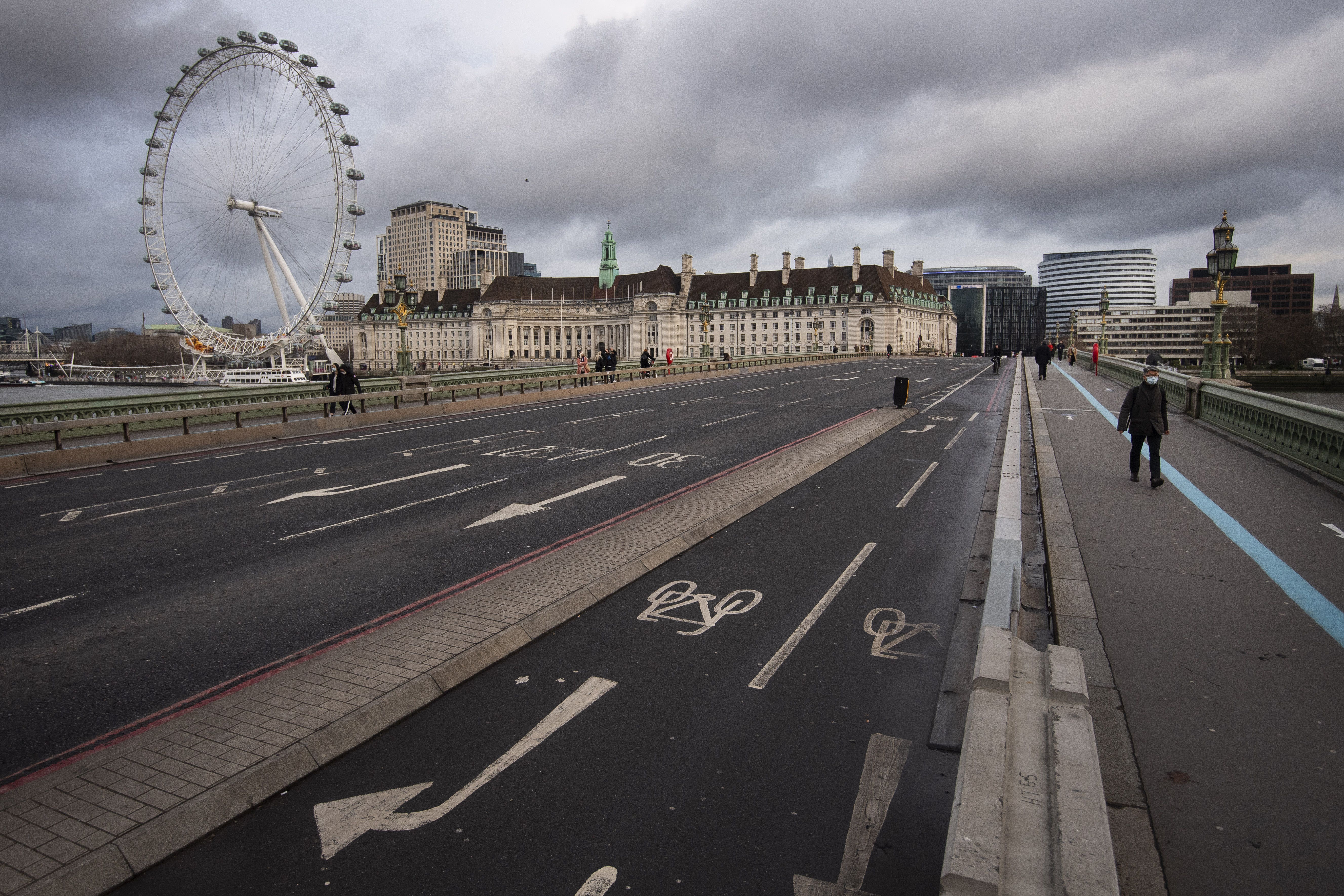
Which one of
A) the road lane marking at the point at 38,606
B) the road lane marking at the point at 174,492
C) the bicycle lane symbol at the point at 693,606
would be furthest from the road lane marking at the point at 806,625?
the road lane marking at the point at 174,492

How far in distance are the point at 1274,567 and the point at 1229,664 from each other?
3202mm

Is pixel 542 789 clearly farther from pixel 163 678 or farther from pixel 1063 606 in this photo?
pixel 1063 606

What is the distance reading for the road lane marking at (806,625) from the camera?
20.2 feet

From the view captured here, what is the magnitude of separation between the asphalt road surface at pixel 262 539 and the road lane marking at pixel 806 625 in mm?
3293

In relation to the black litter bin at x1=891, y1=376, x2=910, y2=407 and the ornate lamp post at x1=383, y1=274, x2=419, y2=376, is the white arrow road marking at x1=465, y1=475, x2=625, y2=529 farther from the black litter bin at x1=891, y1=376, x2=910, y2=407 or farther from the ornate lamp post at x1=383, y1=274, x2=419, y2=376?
the ornate lamp post at x1=383, y1=274, x2=419, y2=376

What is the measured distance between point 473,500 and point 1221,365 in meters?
23.9

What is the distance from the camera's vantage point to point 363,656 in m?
6.34

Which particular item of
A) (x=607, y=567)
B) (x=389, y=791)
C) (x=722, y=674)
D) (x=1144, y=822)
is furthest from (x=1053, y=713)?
(x=607, y=567)

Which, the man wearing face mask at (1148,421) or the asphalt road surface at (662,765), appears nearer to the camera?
the asphalt road surface at (662,765)

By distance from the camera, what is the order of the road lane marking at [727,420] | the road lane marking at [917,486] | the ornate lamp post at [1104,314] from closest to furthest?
the road lane marking at [917,486], the road lane marking at [727,420], the ornate lamp post at [1104,314]

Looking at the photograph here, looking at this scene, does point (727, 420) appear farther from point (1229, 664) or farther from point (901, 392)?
point (1229, 664)

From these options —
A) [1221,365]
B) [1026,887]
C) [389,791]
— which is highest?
[1221,365]

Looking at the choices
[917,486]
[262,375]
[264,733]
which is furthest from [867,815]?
[262,375]

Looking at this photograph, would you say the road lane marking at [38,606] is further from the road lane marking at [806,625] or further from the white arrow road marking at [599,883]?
the road lane marking at [806,625]
